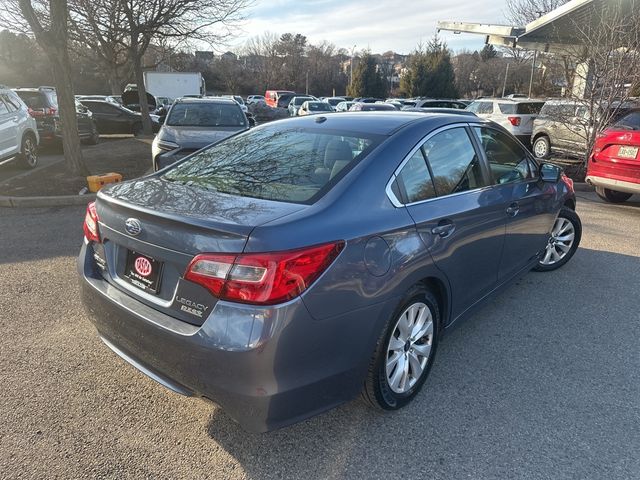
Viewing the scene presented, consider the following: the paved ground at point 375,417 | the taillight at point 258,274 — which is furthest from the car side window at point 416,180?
the paved ground at point 375,417

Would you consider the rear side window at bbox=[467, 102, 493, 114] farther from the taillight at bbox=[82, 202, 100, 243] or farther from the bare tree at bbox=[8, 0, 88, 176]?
the taillight at bbox=[82, 202, 100, 243]

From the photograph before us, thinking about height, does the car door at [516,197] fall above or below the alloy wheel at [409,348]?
above

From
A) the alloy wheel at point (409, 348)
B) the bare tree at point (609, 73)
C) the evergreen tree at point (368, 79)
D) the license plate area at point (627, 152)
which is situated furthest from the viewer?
the evergreen tree at point (368, 79)

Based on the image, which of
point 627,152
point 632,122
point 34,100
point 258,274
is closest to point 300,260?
point 258,274

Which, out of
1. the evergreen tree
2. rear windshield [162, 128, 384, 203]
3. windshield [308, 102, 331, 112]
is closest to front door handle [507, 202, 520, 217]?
rear windshield [162, 128, 384, 203]

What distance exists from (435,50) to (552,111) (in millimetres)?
37564

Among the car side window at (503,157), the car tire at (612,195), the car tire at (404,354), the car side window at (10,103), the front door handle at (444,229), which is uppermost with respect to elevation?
the car side window at (10,103)

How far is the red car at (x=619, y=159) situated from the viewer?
729cm

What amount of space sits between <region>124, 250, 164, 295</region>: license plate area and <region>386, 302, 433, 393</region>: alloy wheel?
1.26 m

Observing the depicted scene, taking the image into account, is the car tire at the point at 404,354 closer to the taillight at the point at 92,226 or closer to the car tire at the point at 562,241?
the taillight at the point at 92,226

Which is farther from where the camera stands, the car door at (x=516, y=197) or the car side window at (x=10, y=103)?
the car side window at (x=10, y=103)

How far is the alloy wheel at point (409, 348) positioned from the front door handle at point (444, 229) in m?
0.43

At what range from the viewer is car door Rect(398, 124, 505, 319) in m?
2.78

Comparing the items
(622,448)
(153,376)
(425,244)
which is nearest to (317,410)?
(153,376)
